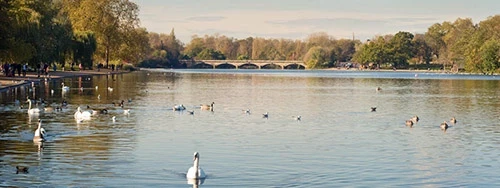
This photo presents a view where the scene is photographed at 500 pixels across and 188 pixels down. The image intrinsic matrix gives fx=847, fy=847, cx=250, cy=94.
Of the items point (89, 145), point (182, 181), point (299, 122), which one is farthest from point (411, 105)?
point (182, 181)

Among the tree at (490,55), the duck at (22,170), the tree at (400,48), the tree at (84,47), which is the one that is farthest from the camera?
the tree at (400,48)

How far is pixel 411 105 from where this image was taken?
50344 mm

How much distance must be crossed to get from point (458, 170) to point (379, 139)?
735 cm

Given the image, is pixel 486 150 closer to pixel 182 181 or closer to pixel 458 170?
pixel 458 170

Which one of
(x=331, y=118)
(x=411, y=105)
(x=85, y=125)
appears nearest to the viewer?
(x=85, y=125)

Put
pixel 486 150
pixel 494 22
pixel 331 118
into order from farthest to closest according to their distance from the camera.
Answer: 1. pixel 494 22
2. pixel 331 118
3. pixel 486 150

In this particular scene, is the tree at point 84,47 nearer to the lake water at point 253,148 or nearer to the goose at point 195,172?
the lake water at point 253,148

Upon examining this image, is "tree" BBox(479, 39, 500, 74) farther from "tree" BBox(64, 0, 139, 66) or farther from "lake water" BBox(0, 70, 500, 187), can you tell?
"lake water" BBox(0, 70, 500, 187)

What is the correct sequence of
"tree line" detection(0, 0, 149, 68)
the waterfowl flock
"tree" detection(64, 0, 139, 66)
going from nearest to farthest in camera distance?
1. the waterfowl flock
2. "tree line" detection(0, 0, 149, 68)
3. "tree" detection(64, 0, 139, 66)

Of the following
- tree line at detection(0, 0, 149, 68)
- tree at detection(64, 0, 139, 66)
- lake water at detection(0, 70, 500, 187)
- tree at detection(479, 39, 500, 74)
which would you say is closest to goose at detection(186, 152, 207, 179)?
lake water at detection(0, 70, 500, 187)

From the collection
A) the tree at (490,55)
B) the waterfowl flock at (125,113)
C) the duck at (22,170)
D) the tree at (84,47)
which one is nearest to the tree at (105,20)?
the tree at (84,47)

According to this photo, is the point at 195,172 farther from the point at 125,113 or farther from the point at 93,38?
the point at 93,38

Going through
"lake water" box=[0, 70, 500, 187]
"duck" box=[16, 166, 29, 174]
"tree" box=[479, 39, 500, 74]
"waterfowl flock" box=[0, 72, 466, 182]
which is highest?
"tree" box=[479, 39, 500, 74]

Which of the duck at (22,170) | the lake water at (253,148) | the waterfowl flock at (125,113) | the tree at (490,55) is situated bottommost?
the lake water at (253,148)
